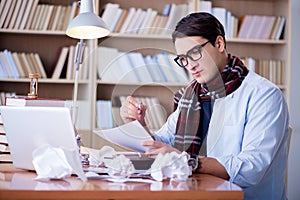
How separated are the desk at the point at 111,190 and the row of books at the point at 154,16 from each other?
2.72m

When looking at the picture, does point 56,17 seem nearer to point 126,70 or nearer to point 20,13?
point 20,13

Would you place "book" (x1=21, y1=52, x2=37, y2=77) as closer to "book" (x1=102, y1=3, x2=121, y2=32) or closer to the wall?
"book" (x1=102, y1=3, x2=121, y2=32)

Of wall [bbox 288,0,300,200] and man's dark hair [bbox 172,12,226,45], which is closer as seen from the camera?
man's dark hair [bbox 172,12,226,45]

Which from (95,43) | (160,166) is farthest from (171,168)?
(95,43)

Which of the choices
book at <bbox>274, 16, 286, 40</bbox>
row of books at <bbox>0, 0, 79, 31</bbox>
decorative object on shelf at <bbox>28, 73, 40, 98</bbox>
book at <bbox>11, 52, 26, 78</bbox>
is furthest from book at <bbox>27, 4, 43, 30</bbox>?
decorative object on shelf at <bbox>28, 73, 40, 98</bbox>

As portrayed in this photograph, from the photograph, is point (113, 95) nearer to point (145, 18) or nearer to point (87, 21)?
point (87, 21)

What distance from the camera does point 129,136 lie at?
1608 millimetres

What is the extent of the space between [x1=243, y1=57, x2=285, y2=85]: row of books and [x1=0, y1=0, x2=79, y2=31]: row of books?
1394 millimetres

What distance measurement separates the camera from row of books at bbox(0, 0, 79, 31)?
395 cm

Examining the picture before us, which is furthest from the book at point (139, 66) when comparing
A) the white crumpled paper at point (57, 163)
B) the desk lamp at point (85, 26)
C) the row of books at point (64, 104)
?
the desk lamp at point (85, 26)

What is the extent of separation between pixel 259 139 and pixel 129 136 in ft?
1.61

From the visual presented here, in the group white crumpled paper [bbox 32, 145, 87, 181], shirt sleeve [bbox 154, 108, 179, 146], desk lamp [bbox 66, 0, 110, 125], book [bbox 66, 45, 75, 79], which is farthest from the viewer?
book [bbox 66, 45, 75, 79]

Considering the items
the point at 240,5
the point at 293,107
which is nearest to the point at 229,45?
the point at 240,5

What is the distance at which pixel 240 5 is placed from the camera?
14.4 feet
